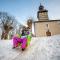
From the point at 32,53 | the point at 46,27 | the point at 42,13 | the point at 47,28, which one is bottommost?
the point at 32,53

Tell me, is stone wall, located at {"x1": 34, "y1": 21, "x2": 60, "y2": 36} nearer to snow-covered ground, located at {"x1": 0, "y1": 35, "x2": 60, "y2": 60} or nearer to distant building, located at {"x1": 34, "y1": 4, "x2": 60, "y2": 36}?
distant building, located at {"x1": 34, "y1": 4, "x2": 60, "y2": 36}

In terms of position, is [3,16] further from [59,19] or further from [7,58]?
[7,58]

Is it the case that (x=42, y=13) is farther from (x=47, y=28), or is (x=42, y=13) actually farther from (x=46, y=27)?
(x=47, y=28)

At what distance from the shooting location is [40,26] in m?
29.0

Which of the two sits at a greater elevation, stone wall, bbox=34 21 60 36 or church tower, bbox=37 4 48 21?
church tower, bbox=37 4 48 21

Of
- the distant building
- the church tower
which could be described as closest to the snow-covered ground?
the distant building

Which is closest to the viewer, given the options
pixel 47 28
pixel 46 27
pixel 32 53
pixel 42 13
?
pixel 32 53

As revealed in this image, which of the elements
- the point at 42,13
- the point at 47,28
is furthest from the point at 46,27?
the point at 42,13

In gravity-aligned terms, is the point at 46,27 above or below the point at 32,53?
above

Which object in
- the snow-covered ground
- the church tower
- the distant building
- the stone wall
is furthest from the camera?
the church tower

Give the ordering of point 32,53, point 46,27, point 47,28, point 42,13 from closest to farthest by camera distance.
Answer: point 32,53 < point 47,28 < point 46,27 < point 42,13

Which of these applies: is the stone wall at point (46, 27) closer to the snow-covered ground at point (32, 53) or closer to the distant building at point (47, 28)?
the distant building at point (47, 28)

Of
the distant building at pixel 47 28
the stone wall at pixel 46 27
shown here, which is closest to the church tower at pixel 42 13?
the distant building at pixel 47 28

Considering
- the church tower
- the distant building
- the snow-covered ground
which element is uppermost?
the church tower
